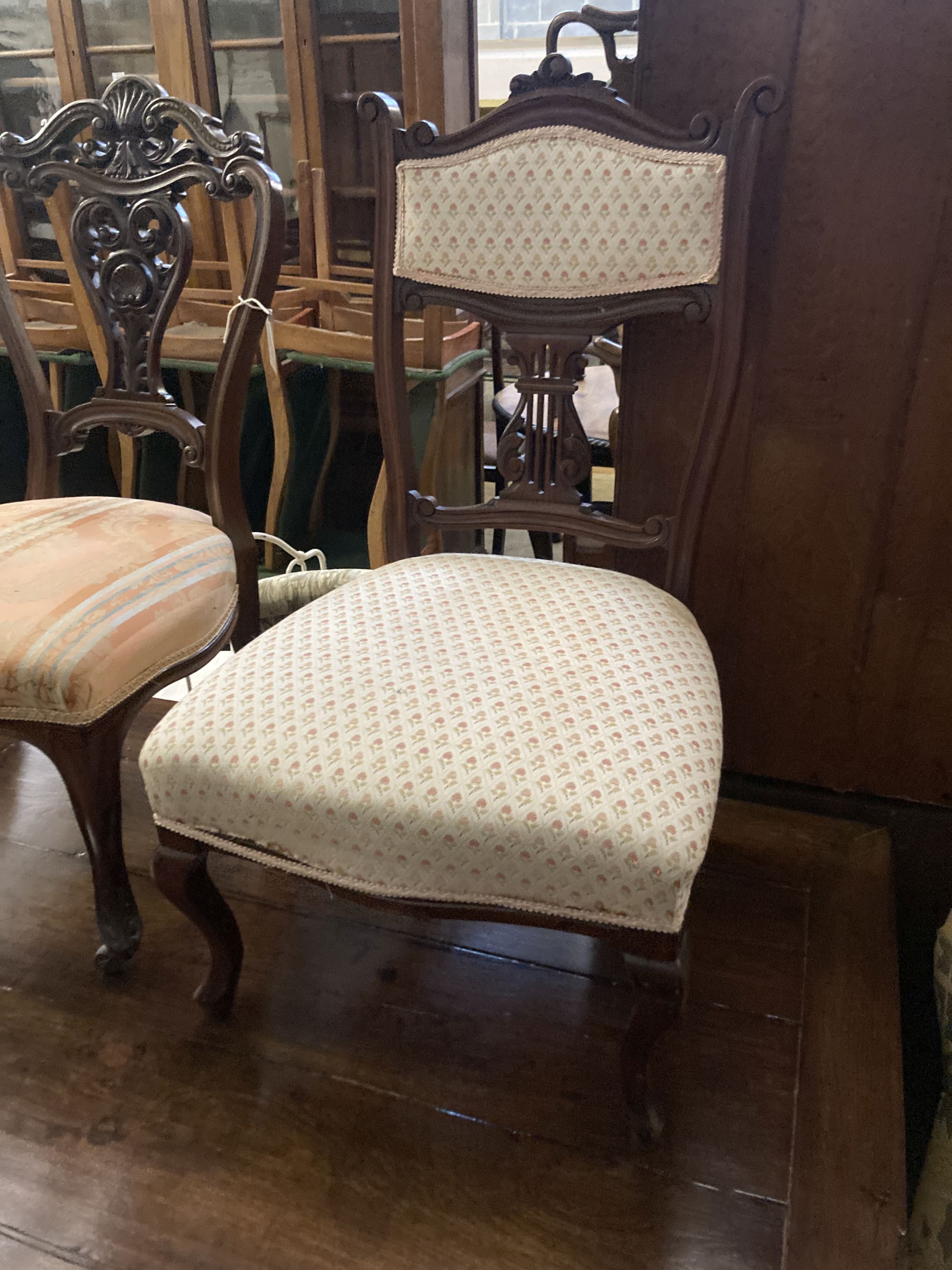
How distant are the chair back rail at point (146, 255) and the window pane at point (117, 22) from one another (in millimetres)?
1987

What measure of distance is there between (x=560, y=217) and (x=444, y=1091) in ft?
3.17

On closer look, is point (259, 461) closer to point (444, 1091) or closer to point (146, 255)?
point (146, 255)

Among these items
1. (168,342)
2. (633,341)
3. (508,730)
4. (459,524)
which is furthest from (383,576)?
(168,342)

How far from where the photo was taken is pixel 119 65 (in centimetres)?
271

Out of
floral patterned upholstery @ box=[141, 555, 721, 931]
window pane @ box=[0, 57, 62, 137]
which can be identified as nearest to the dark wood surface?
floral patterned upholstery @ box=[141, 555, 721, 931]

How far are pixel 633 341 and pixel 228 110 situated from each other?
2233 millimetres

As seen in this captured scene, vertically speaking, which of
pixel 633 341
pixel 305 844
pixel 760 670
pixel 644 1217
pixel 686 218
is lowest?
pixel 644 1217

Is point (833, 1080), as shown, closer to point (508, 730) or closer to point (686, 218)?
point (508, 730)

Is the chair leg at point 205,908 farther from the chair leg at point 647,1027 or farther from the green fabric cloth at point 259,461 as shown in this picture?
the green fabric cloth at point 259,461

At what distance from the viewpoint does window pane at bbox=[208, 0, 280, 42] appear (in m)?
2.55

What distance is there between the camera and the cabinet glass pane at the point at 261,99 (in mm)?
2586

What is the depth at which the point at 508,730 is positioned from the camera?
746mm

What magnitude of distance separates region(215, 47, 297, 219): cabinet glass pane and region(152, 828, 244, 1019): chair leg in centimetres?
226

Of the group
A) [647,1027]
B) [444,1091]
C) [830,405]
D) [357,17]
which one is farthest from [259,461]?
[647,1027]
